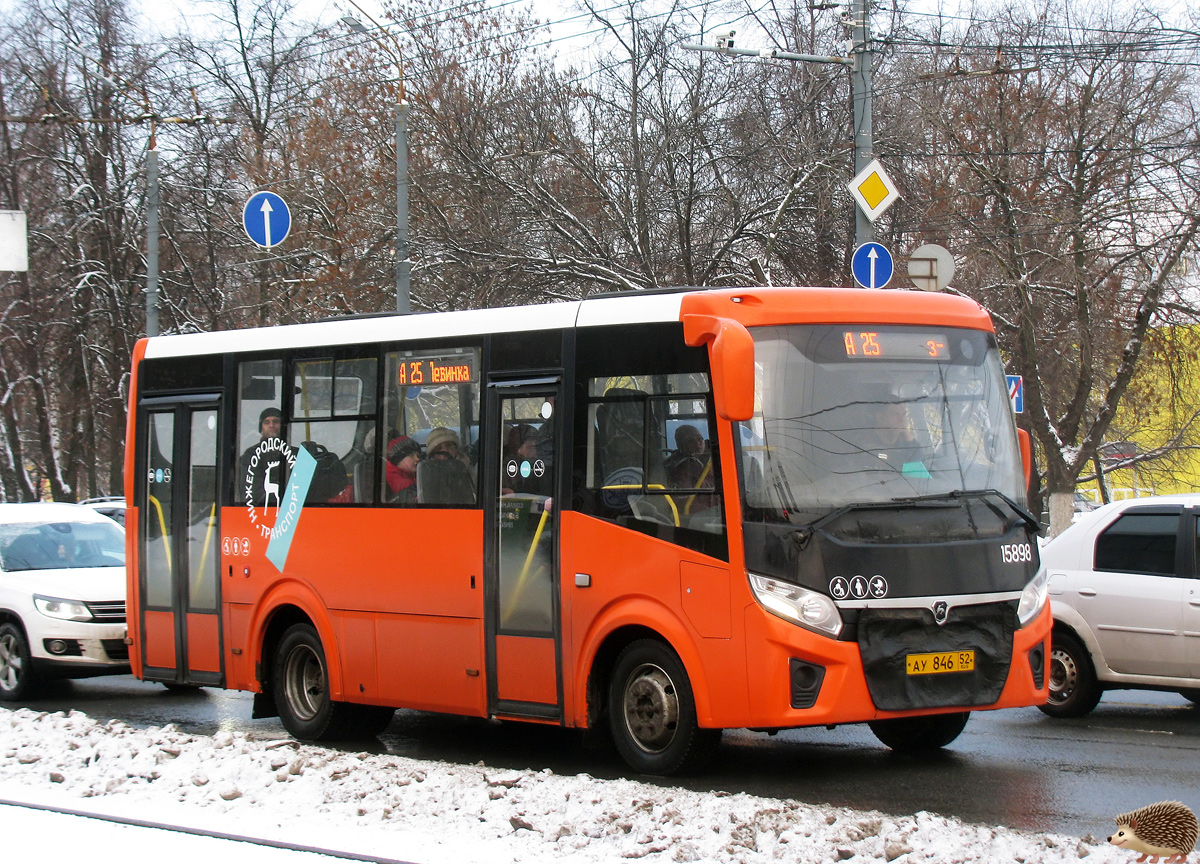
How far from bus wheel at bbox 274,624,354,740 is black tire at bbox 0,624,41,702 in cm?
394

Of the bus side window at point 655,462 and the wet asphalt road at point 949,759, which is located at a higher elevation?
the bus side window at point 655,462

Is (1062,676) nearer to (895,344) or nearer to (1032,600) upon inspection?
(1032,600)

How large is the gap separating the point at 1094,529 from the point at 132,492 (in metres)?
7.75

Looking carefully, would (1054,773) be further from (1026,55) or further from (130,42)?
(130,42)

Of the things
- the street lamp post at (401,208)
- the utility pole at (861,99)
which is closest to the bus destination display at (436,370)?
the utility pole at (861,99)

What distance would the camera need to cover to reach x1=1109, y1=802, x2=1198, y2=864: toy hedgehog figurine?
17.4 ft

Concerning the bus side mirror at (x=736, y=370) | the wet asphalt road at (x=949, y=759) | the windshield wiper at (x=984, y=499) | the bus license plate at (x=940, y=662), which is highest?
the bus side mirror at (x=736, y=370)

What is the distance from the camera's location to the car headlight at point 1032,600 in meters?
8.30

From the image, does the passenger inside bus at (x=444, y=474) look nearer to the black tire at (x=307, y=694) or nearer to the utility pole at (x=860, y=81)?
the black tire at (x=307, y=694)

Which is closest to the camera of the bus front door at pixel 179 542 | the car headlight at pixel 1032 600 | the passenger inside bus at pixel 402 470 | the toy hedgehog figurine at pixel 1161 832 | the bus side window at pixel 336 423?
the toy hedgehog figurine at pixel 1161 832

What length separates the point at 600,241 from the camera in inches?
1020

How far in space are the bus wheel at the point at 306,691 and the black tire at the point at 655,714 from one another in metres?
2.83

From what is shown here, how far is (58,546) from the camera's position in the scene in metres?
15.0

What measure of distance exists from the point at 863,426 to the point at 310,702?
16.4ft
